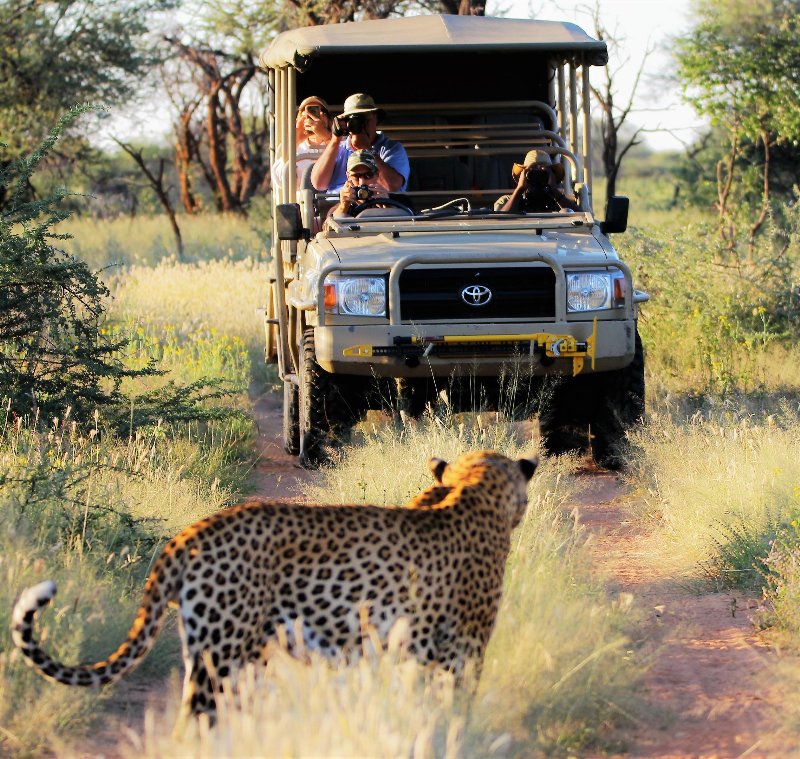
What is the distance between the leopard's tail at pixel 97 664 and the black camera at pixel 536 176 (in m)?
5.07

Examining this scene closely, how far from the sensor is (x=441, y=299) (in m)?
6.95

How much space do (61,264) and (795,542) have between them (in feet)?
12.6

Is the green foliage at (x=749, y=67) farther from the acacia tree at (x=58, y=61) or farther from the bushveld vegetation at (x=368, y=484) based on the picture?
the acacia tree at (x=58, y=61)

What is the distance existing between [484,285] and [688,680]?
2.92 metres

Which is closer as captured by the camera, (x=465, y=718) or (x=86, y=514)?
(x=465, y=718)

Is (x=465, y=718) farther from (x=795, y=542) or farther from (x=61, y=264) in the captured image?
(x=61, y=264)

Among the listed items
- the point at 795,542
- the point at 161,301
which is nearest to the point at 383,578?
the point at 795,542

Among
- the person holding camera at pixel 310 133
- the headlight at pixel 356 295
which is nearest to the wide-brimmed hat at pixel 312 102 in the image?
the person holding camera at pixel 310 133

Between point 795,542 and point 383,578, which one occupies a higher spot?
point 383,578

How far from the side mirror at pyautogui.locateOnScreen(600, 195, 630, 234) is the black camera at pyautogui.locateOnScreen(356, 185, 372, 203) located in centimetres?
129

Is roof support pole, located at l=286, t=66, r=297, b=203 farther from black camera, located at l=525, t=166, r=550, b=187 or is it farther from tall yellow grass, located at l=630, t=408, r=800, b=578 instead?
tall yellow grass, located at l=630, t=408, r=800, b=578

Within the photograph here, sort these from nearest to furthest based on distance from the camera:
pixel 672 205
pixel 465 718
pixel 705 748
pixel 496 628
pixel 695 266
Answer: pixel 465 718 → pixel 705 748 → pixel 496 628 → pixel 695 266 → pixel 672 205

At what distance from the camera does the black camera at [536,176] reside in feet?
26.4

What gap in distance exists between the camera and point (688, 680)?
449 centimetres
